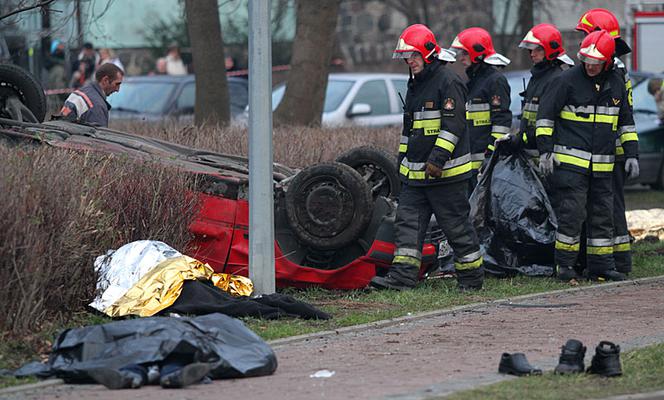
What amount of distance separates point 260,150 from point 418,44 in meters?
1.65

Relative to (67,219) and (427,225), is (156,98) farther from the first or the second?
(67,219)

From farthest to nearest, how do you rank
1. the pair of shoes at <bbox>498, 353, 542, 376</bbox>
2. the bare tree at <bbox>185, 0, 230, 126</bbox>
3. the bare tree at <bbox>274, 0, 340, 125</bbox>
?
the bare tree at <bbox>274, 0, 340, 125</bbox>
the bare tree at <bbox>185, 0, 230, 126</bbox>
the pair of shoes at <bbox>498, 353, 542, 376</bbox>

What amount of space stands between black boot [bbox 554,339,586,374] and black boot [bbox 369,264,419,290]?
2955 mm

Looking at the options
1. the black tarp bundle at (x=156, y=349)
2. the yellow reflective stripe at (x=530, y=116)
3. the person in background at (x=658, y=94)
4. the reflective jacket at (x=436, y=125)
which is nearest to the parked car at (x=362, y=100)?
the person in background at (x=658, y=94)

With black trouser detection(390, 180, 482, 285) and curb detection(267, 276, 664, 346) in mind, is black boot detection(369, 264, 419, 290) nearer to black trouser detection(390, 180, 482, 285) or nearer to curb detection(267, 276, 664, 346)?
black trouser detection(390, 180, 482, 285)

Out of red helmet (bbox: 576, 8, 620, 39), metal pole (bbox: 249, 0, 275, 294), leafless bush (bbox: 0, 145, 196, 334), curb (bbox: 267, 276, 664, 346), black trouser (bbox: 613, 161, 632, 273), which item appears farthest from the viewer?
red helmet (bbox: 576, 8, 620, 39)

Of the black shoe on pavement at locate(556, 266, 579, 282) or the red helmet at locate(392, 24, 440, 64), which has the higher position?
the red helmet at locate(392, 24, 440, 64)

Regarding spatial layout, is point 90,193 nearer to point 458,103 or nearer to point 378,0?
point 458,103

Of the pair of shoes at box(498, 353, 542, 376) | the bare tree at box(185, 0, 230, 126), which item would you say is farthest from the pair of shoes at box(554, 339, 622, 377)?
the bare tree at box(185, 0, 230, 126)

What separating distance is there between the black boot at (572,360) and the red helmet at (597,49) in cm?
396

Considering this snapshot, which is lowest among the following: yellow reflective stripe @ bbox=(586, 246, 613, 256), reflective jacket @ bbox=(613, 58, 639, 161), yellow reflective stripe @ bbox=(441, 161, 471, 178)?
yellow reflective stripe @ bbox=(586, 246, 613, 256)

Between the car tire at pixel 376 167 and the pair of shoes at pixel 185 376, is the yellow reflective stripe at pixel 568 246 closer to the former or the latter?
the car tire at pixel 376 167

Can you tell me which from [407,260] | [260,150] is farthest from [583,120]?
[260,150]

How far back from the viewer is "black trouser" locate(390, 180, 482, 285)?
962 centimetres
